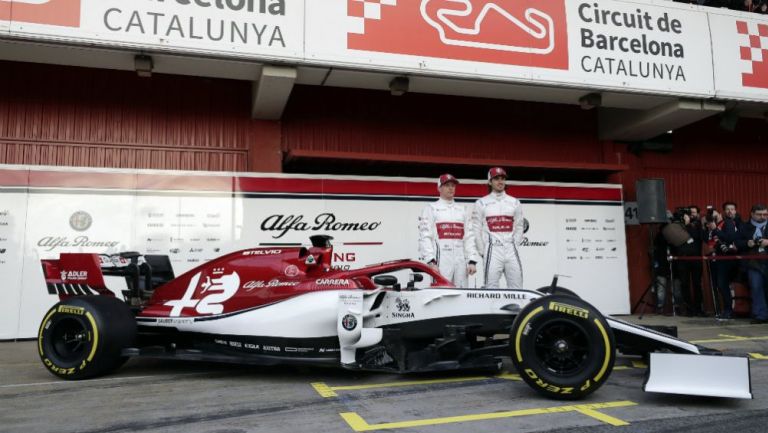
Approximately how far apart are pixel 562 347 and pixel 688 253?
7.01 m

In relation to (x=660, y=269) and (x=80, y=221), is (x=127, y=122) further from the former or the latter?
(x=660, y=269)

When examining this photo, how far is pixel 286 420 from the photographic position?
11.3 feet

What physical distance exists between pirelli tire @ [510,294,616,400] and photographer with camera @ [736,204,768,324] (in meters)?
6.20

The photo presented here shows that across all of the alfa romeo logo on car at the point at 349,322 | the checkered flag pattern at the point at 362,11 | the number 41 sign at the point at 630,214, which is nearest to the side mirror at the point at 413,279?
the alfa romeo logo on car at the point at 349,322

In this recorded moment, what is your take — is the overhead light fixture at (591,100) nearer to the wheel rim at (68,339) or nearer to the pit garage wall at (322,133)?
the pit garage wall at (322,133)

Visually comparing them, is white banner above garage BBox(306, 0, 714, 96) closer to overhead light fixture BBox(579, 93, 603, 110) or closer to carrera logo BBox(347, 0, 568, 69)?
carrera logo BBox(347, 0, 568, 69)

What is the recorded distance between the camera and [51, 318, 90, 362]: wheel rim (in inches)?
186

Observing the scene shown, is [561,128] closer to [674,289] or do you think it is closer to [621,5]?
[621,5]

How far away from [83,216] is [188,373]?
397 centimetres

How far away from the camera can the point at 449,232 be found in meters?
6.67

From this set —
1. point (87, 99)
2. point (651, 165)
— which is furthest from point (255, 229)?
point (651, 165)

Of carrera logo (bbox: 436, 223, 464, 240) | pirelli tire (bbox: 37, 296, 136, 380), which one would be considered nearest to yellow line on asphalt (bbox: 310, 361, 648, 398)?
pirelli tire (bbox: 37, 296, 136, 380)

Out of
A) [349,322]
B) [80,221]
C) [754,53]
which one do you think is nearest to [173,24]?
[80,221]

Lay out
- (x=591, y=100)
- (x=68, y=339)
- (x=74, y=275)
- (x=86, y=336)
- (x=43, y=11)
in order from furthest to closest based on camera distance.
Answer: (x=591, y=100)
(x=43, y=11)
(x=74, y=275)
(x=68, y=339)
(x=86, y=336)
